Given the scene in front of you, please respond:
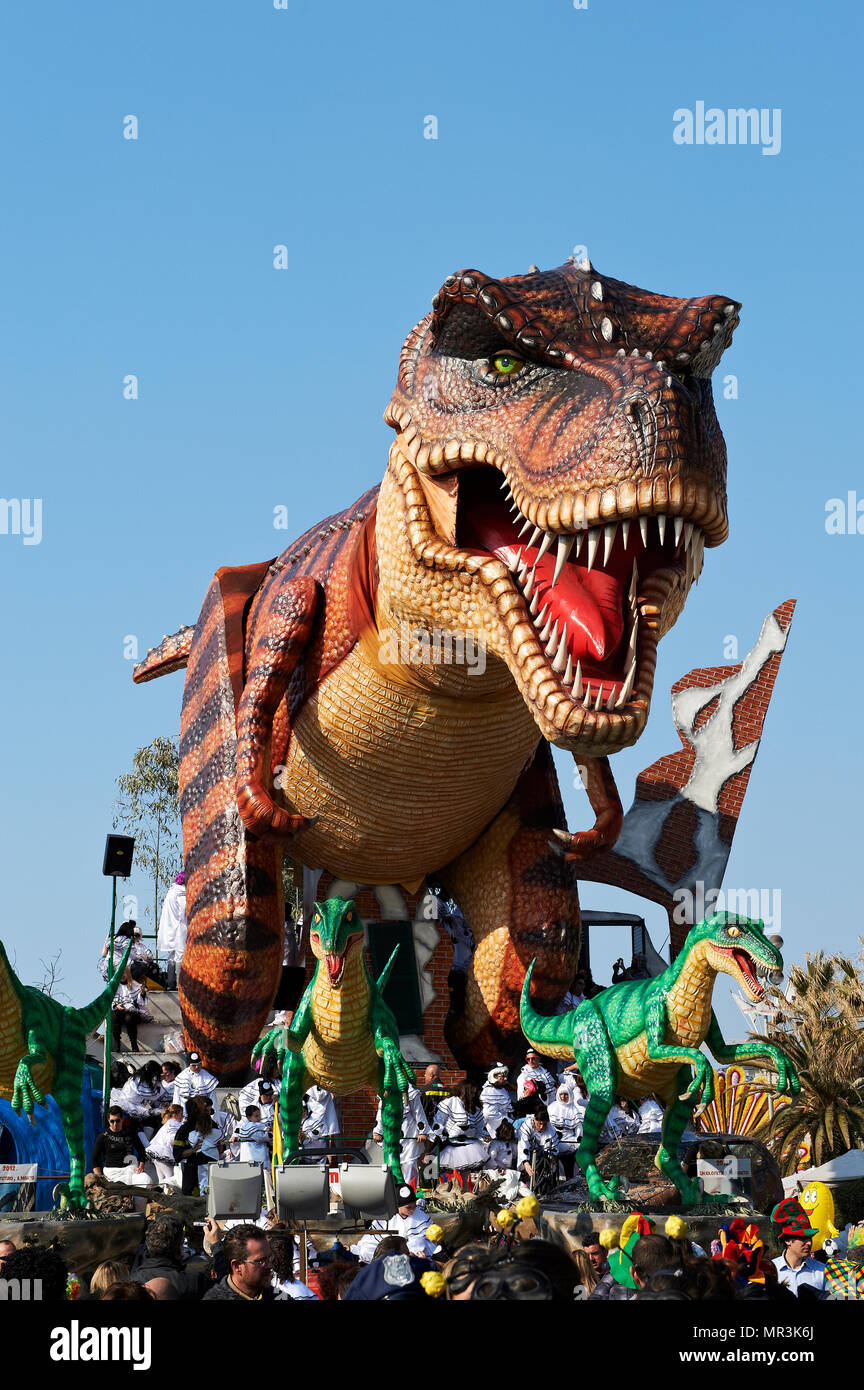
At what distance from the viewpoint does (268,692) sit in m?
9.20

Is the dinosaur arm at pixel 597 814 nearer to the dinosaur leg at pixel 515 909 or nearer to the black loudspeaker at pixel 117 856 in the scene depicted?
the dinosaur leg at pixel 515 909

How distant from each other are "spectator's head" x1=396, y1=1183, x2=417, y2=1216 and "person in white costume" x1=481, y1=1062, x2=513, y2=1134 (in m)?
2.97

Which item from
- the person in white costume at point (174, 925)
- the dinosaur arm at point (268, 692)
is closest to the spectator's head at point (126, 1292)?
the dinosaur arm at point (268, 692)

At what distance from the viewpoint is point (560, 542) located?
723 centimetres

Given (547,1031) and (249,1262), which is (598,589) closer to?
(547,1031)

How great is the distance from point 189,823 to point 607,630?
13.5ft

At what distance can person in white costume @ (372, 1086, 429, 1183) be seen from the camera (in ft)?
33.0

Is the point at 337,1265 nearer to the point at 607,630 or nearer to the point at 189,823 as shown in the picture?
the point at 607,630

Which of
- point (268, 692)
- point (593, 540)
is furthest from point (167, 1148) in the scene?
point (593, 540)

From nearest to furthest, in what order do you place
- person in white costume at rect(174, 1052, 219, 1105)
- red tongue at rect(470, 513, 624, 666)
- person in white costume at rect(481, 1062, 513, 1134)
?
red tongue at rect(470, 513, 624, 666), person in white costume at rect(174, 1052, 219, 1105), person in white costume at rect(481, 1062, 513, 1134)

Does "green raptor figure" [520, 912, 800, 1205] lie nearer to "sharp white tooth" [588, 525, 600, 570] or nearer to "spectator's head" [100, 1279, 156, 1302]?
"sharp white tooth" [588, 525, 600, 570]

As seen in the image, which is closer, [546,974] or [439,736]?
[439,736]

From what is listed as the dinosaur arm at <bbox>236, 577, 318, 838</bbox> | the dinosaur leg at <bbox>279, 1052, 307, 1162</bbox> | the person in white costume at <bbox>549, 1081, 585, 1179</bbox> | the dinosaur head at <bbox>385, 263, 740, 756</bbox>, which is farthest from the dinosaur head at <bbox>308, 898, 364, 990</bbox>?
the person in white costume at <bbox>549, 1081, 585, 1179</bbox>
